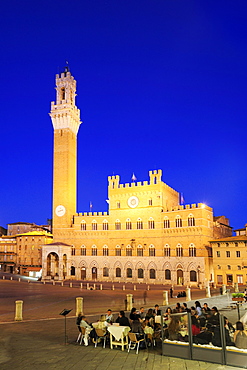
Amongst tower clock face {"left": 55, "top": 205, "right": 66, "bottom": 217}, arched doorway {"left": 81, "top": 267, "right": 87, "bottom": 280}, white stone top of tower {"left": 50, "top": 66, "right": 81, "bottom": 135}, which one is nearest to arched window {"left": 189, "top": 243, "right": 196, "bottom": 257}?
arched doorway {"left": 81, "top": 267, "right": 87, "bottom": 280}

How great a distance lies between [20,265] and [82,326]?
60.6 m

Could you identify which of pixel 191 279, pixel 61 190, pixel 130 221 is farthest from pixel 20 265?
pixel 191 279

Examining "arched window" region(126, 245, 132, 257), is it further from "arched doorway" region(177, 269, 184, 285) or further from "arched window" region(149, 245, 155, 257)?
"arched doorway" region(177, 269, 184, 285)

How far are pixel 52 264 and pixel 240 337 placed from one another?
51897mm

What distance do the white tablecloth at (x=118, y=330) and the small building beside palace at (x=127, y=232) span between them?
37.9 meters

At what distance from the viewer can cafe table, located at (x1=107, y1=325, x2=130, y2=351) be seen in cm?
1211

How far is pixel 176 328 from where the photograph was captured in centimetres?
1112

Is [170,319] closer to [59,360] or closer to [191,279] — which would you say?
[59,360]

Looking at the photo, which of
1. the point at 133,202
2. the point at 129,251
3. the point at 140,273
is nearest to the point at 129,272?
the point at 140,273

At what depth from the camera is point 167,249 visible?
2095 inches

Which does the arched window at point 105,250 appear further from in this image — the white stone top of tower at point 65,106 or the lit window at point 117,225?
the white stone top of tower at point 65,106

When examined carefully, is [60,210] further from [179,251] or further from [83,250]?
[179,251]

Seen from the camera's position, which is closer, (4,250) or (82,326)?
(82,326)

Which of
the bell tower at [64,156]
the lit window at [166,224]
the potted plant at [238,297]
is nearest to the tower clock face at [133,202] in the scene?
the lit window at [166,224]
